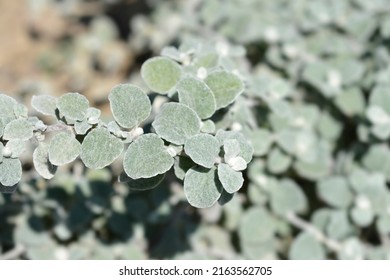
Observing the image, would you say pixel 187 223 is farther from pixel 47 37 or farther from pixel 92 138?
pixel 47 37

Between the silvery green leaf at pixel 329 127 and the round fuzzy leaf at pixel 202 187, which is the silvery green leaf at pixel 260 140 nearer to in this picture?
the silvery green leaf at pixel 329 127

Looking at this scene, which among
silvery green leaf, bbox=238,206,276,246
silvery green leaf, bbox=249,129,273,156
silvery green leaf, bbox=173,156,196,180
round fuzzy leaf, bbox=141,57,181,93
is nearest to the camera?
silvery green leaf, bbox=173,156,196,180

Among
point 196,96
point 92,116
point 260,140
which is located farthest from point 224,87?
point 260,140

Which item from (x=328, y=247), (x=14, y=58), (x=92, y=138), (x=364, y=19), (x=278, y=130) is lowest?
(x=14, y=58)

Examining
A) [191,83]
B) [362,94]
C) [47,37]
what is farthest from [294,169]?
[47,37]

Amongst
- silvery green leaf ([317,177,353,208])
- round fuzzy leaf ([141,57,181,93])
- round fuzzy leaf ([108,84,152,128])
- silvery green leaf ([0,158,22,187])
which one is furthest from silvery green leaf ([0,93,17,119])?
Result: silvery green leaf ([317,177,353,208])

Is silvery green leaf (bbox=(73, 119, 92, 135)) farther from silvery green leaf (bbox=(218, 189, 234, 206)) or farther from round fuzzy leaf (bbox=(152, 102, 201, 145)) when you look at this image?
silvery green leaf (bbox=(218, 189, 234, 206))
